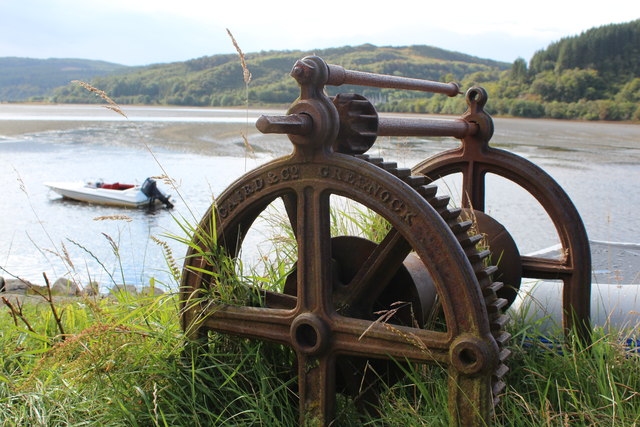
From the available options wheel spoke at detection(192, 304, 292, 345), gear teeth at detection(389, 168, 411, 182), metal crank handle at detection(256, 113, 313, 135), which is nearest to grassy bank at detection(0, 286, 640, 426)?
wheel spoke at detection(192, 304, 292, 345)

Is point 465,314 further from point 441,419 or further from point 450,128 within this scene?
point 450,128

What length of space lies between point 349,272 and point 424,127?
2.50 ft

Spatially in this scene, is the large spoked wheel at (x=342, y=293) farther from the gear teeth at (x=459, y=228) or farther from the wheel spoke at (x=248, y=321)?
the gear teeth at (x=459, y=228)

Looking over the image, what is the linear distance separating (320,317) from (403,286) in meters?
0.49

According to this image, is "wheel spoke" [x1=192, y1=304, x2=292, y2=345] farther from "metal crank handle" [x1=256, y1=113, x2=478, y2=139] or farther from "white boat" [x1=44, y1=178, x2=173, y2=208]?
"white boat" [x1=44, y1=178, x2=173, y2=208]

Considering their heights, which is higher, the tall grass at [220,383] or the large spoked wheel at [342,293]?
the large spoked wheel at [342,293]

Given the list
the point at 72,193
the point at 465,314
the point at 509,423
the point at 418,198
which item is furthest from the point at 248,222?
the point at 72,193

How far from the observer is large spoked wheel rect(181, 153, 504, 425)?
7.86 ft

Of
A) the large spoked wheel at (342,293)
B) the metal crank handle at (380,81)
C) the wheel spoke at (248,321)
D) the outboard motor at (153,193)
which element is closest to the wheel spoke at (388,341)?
the large spoked wheel at (342,293)

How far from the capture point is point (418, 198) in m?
2.47

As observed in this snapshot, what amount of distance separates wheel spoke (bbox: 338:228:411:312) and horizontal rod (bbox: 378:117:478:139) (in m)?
0.48

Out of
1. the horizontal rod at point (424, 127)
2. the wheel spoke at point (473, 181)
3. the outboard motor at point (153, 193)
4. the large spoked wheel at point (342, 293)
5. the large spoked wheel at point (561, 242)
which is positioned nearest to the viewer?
the large spoked wheel at point (342, 293)

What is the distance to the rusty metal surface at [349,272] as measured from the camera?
240 centimetres

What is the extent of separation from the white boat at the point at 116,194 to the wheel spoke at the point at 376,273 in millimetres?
12613
